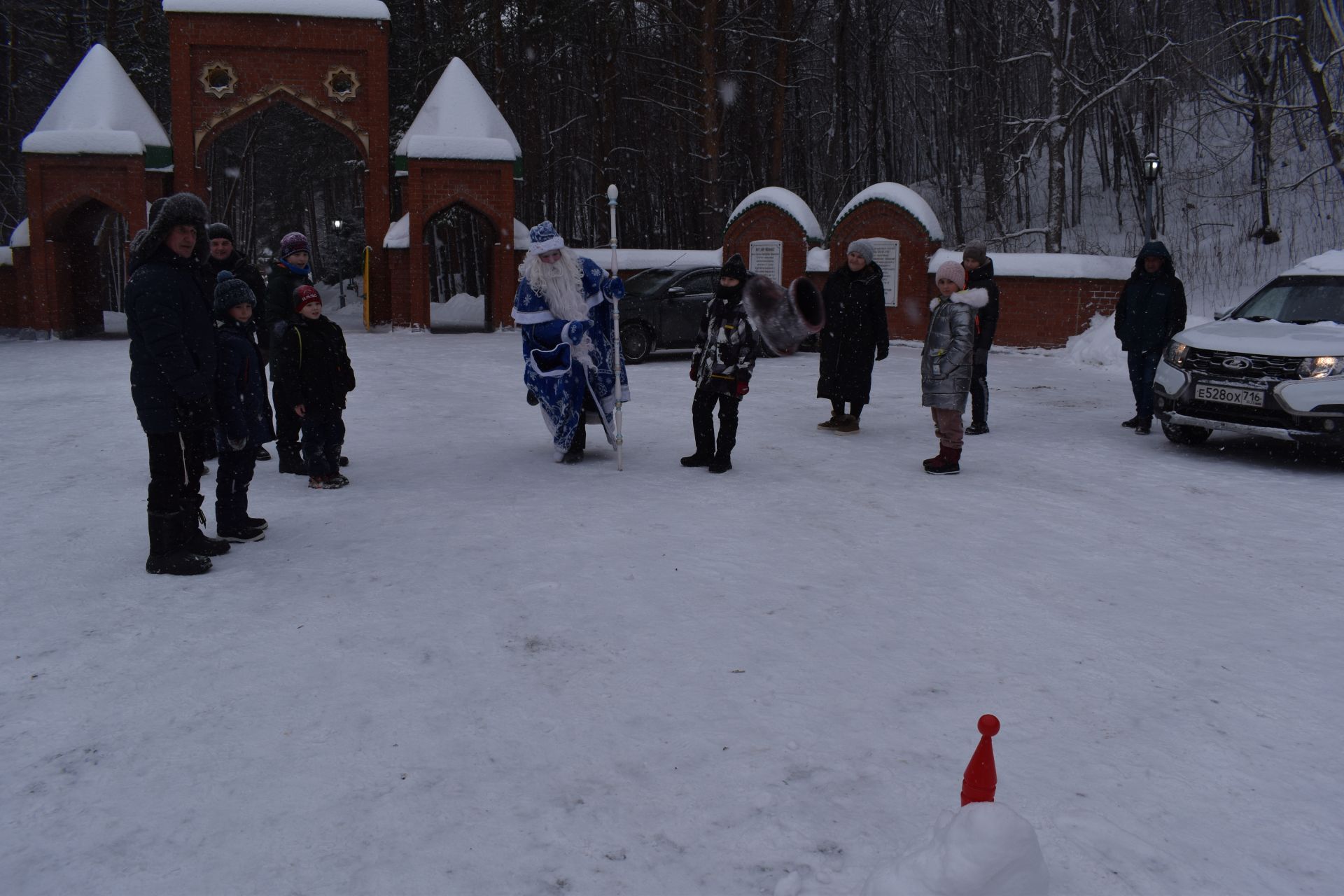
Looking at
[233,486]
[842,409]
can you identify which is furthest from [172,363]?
[842,409]

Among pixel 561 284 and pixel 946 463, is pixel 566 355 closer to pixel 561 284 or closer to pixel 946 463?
pixel 561 284

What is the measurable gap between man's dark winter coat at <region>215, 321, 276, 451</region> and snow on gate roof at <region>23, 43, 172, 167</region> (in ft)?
55.5

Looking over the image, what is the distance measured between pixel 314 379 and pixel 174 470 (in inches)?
74.3

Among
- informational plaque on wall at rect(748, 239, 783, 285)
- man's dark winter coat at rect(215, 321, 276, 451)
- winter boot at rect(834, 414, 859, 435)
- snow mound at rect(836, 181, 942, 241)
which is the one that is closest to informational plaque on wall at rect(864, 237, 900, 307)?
snow mound at rect(836, 181, 942, 241)

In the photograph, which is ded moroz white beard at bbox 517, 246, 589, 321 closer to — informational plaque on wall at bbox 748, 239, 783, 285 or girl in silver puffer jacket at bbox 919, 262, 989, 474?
girl in silver puffer jacket at bbox 919, 262, 989, 474

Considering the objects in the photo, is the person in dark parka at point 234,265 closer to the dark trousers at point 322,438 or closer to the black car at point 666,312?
the dark trousers at point 322,438

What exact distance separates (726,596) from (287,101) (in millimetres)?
20471

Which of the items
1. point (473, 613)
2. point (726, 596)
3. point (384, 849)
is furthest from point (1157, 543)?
point (384, 849)

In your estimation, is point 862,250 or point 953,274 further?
point 862,250

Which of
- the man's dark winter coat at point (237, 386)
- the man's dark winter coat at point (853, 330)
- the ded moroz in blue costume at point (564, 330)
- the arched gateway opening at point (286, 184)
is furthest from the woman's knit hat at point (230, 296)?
the arched gateway opening at point (286, 184)

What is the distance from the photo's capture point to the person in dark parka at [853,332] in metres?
8.89

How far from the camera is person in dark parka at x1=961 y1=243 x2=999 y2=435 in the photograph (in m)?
9.07

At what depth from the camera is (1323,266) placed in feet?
29.2

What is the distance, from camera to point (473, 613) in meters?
4.49
